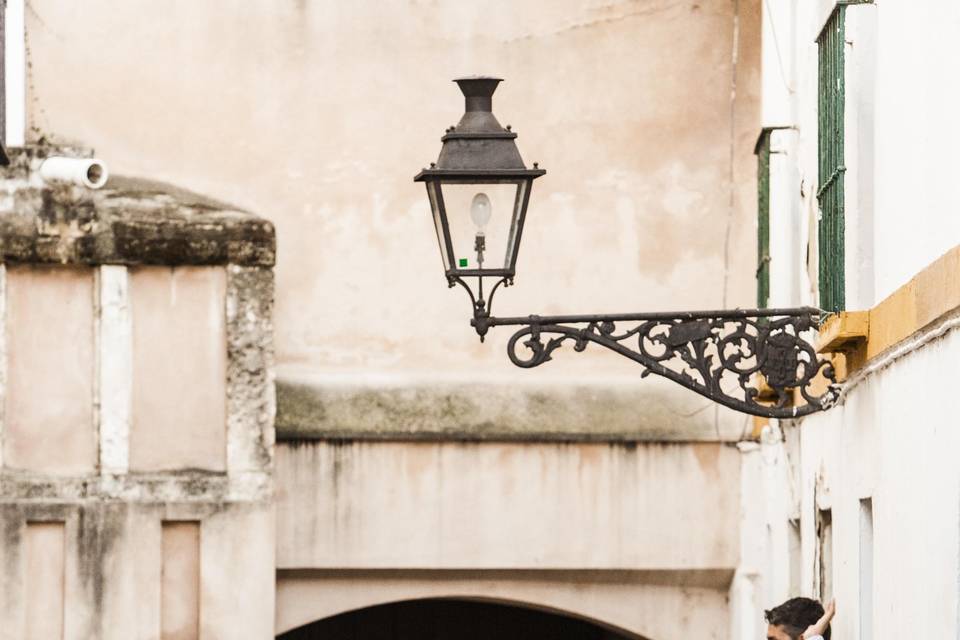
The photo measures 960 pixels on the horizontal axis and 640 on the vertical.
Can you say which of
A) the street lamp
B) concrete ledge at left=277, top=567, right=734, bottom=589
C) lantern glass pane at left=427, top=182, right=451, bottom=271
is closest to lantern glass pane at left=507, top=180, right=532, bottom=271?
the street lamp

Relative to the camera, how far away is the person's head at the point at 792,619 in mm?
7934

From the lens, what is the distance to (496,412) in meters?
14.1

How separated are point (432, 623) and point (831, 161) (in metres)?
10.9

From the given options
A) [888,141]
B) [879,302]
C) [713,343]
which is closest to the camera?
[888,141]

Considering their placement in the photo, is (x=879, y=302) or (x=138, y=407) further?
(x=138, y=407)

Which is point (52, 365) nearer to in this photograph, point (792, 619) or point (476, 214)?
point (476, 214)

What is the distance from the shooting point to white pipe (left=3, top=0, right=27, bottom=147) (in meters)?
14.0

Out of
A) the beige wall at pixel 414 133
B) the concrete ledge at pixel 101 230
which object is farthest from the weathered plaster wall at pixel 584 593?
the concrete ledge at pixel 101 230

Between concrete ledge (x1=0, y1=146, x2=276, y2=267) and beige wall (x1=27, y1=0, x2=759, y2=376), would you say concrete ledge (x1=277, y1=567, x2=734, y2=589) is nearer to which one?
beige wall (x1=27, y1=0, x2=759, y2=376)

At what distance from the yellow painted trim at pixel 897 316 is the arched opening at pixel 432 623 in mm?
10636

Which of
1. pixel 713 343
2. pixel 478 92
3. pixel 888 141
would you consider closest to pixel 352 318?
pixel 478 92

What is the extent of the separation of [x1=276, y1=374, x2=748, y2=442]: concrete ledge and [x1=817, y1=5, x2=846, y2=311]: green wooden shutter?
16.5ft

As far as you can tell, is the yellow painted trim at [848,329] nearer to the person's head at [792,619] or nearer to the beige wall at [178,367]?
the person's head at [792,619]

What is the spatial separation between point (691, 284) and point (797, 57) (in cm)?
317
